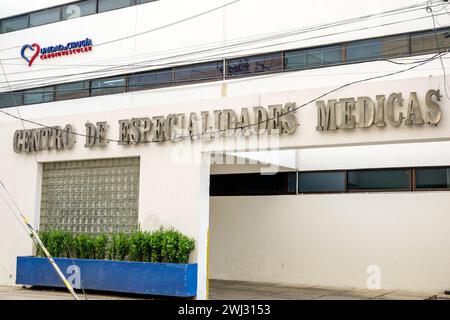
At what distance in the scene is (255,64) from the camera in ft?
66.2

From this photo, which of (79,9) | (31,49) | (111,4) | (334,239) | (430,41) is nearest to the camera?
(430,41)

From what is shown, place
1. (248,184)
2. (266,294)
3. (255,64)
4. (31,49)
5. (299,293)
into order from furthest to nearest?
1. (31,49)
2. (248,184)
3. (255,64)
4. (299,293)
5. (266,294)

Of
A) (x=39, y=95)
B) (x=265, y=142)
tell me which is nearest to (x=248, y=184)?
(x=265, y=142)

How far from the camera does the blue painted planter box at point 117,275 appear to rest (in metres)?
14.9

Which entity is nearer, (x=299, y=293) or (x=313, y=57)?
(x=299, y=293)

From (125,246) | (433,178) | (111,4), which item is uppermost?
(111,4)

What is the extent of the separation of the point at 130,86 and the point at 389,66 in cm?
940

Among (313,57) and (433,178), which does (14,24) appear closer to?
(313,57)

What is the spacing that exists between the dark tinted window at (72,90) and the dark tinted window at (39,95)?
0.32 meters

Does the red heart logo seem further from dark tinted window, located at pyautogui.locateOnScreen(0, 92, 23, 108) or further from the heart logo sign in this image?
dark tinted window, located at pyautogui.locateOnScreen(0, 92, 23, 108)

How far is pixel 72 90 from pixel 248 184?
26.3ft

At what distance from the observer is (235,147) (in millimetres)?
15242

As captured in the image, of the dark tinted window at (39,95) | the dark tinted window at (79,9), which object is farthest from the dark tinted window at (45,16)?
the dark tinted window at (39,95)

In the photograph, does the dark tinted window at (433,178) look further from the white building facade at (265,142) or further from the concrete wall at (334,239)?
the concrete wall at (334,239)
